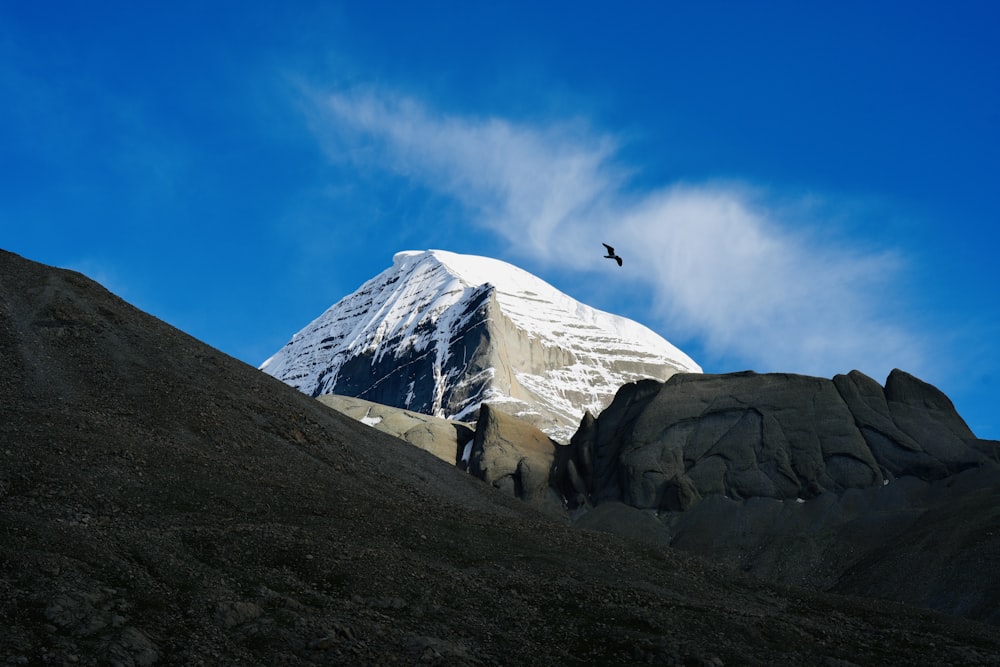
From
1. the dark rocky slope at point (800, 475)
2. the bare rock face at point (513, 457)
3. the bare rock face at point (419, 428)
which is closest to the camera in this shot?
the dark rocky slope at point (800, 475)

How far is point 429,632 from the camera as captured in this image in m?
47.3

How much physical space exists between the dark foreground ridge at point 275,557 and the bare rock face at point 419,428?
205 ft

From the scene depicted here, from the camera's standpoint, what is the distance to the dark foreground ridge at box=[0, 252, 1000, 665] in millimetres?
42281

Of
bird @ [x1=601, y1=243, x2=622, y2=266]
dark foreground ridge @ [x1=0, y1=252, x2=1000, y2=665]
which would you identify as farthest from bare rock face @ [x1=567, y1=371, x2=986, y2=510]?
bird @ [x1=601, y1=243, x2=622, y2=266]

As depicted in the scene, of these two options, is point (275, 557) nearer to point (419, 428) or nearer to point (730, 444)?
point (730, 444)

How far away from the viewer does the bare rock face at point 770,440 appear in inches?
5089

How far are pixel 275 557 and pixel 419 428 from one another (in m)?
107

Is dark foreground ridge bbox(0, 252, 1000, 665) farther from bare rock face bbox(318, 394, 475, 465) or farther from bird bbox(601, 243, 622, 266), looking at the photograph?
bare rock face bbox(318, 394, 475, 465)

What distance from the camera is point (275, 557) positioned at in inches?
2076

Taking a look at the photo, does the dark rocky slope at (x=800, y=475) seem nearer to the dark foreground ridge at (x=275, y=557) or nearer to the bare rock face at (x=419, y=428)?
the bare rock face at (x=419, y=428)

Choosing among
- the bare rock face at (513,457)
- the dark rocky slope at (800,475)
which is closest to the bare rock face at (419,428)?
the bare rock face at (513,457)

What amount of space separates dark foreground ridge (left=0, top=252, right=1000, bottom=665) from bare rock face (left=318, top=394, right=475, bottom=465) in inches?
2458

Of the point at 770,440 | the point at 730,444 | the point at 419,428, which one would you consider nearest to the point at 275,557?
the point at 730,444

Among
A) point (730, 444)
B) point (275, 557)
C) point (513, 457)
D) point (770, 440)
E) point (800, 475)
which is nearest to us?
point (275, 557)
